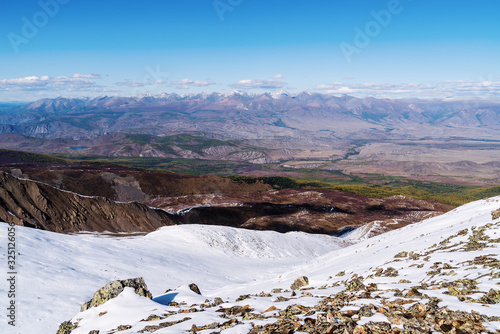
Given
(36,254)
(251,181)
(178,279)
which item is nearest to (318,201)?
(251,181)

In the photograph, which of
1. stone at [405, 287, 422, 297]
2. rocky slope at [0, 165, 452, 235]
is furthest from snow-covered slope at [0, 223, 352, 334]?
rocky slope at [0, 165, 452, 235]

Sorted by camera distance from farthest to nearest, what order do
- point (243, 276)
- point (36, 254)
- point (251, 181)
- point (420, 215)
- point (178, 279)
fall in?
point (251, 181)
point (420, 215)
point (243, 276)
point (178, 279)
point (36, 254)

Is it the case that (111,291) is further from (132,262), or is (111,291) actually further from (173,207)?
(173,207)

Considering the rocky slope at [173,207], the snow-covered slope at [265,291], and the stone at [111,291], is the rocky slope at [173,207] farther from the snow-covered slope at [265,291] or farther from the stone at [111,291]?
the stone at [111,291]

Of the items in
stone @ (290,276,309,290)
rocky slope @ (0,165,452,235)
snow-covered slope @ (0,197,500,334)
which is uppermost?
snow-covered slope @ (0,197,500,334)

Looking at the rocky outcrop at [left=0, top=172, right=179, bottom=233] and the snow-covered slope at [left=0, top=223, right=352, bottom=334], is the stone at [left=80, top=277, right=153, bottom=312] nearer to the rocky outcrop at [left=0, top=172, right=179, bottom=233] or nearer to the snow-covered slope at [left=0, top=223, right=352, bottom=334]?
the snow-covered slope at [left=0, top=223, right=352, bottom=334]

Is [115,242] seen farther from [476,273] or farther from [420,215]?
[420,215]
